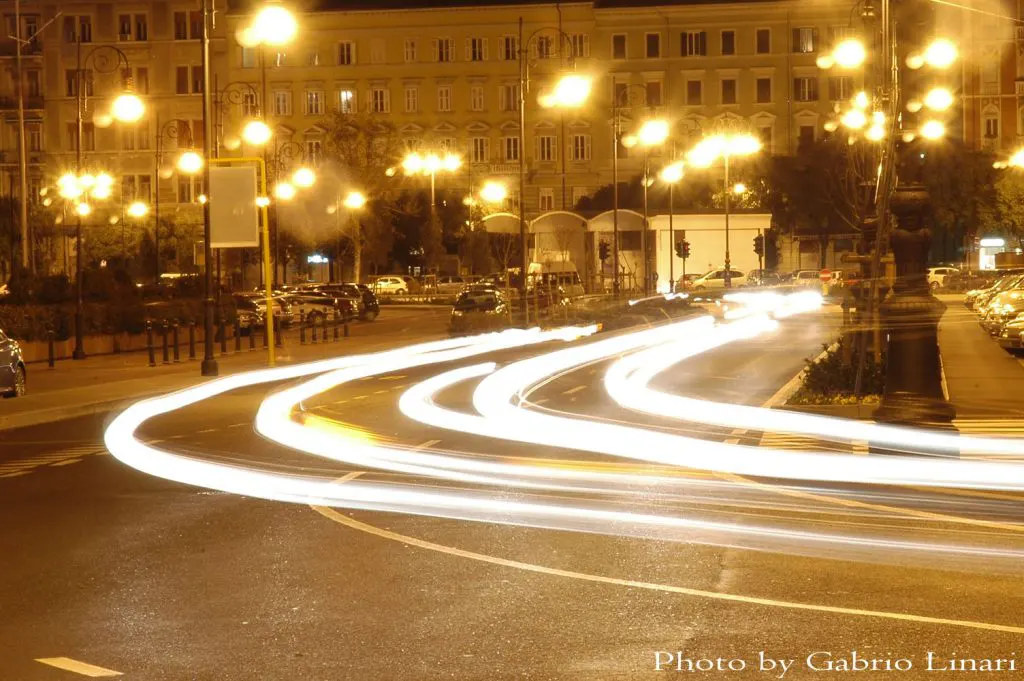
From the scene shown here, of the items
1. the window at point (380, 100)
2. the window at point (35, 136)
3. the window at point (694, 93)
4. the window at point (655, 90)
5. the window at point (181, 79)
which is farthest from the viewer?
the window at point (181, 79)

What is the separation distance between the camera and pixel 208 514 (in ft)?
39.4

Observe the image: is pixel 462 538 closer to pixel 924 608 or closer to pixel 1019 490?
pixel 924 608

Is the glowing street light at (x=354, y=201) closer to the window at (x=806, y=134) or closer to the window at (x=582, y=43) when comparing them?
the window at (x=582, y=43)

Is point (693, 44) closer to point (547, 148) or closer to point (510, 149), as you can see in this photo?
point (547, 148)

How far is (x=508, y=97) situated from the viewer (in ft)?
346

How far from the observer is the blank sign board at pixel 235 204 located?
28703mm

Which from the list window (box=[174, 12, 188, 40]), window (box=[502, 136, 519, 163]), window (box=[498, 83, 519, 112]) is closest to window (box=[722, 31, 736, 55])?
window (box=[498, 83, 519, 112])

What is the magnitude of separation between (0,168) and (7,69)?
7547 millimetres

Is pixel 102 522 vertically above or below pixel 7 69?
below

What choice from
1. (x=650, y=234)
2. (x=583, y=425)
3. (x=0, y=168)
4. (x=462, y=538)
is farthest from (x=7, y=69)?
(x=462, y=538)

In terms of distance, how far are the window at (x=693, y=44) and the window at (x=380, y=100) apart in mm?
21630

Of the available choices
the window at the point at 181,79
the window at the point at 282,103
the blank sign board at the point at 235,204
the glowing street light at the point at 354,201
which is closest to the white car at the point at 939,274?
the glowing street light at the point at 354,201

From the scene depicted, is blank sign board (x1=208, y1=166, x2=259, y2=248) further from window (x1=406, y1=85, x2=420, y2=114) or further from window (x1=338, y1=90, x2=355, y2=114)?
window (x1=338, y1=90, x2=355, y2=114)

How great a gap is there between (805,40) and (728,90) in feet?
21.0
